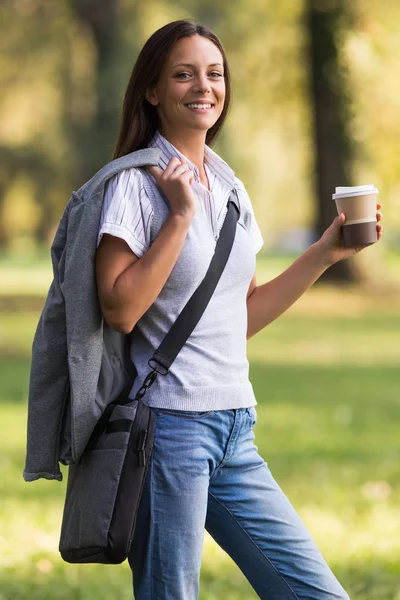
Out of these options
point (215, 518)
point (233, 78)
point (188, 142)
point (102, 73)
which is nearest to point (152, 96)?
point (188, 142)

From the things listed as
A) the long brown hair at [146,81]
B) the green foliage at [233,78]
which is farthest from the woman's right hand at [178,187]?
the green foliage at [233,78]

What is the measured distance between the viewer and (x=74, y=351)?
2900mm

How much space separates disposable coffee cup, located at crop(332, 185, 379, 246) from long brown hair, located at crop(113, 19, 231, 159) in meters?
0.46

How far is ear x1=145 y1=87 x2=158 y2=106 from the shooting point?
3.09 m

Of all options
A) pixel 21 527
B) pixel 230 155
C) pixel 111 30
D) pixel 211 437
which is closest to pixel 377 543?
pixel 21 527

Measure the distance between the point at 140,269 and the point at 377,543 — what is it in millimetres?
3154

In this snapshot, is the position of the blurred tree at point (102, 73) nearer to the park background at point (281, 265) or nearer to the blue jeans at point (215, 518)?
the park background at point (281, 265)

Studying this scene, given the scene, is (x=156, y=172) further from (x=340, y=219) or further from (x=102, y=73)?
(x=102, y=73)

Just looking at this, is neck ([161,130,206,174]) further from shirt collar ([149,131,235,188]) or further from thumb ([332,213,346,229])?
thumb ([332,213,346,229])

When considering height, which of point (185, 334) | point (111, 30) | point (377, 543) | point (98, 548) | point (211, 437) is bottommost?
point (377, 543)

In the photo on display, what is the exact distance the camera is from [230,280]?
3.03 meters

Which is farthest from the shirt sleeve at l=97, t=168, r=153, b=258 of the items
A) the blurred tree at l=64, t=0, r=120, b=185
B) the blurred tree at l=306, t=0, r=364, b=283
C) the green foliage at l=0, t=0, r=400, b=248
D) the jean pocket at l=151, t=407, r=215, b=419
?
the blurred tree at l=64, t=0, r=120, b=185

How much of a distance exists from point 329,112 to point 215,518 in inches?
698

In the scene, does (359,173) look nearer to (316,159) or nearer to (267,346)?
(316,159)
